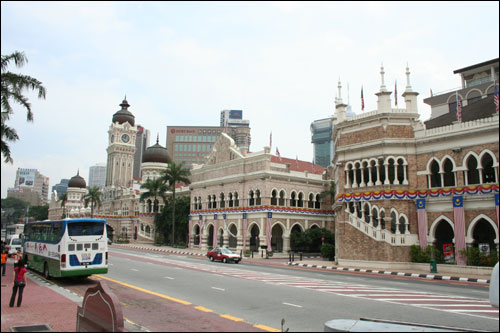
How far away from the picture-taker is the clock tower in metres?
96.9

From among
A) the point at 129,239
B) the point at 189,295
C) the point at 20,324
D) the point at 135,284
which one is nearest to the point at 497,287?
the point at 20,324

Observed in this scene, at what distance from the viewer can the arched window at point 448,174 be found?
26688 millimetres

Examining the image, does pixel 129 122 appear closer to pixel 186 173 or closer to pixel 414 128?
pixel 186 173

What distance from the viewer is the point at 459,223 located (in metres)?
24.8

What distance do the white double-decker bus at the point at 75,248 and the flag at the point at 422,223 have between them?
1938 cm

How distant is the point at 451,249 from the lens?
24797mm

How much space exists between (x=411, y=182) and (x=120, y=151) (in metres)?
82.6

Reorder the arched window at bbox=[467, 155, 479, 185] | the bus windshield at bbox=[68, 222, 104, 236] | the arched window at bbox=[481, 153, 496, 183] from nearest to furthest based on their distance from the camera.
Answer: the bus windshield at bbox=[68, 222, 104, 236]
the arched window at bbox=[481, 153, 496, 183]
the arched window at bbox=[467, 155, 479, 185]

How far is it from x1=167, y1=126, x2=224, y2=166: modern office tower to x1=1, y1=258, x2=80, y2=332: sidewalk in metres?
132

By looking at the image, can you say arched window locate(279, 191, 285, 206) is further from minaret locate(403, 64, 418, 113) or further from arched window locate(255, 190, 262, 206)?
minaret locate(403, 64, 418, 113)

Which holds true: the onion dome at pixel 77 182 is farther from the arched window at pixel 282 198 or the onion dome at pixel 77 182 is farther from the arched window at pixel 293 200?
the arched window at pixel 282 198

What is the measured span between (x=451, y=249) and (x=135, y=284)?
18.6 m

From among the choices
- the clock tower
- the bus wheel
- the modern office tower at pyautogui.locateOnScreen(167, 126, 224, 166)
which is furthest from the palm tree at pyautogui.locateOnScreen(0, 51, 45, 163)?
the modern office tower at pyautogui.locateOnScreen(167, 126, 224, 166)

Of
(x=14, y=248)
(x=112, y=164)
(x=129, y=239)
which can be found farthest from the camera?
(x=112, y=164)
